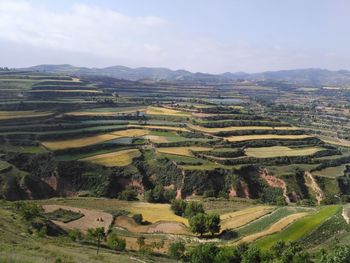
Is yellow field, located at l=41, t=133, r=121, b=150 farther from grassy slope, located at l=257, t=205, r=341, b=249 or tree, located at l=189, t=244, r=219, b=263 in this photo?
tree, located at l=189, t=244, r=219, b=263

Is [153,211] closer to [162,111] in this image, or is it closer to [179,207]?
[179,207]

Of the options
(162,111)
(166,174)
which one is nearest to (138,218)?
(166,174)

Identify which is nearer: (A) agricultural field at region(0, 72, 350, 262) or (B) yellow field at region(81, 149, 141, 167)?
(A) agricultural field at region(0, 72, 350, 262)

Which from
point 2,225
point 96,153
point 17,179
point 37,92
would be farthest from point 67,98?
point 2,225

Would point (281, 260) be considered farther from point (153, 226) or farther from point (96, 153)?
point (96, 153)

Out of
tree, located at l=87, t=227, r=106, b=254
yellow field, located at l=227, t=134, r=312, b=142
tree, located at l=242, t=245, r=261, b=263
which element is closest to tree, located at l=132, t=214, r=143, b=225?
tree, located at l=87, t=227, r=106, b=254

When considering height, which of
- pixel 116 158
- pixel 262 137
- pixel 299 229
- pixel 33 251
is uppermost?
pixel 33 251
